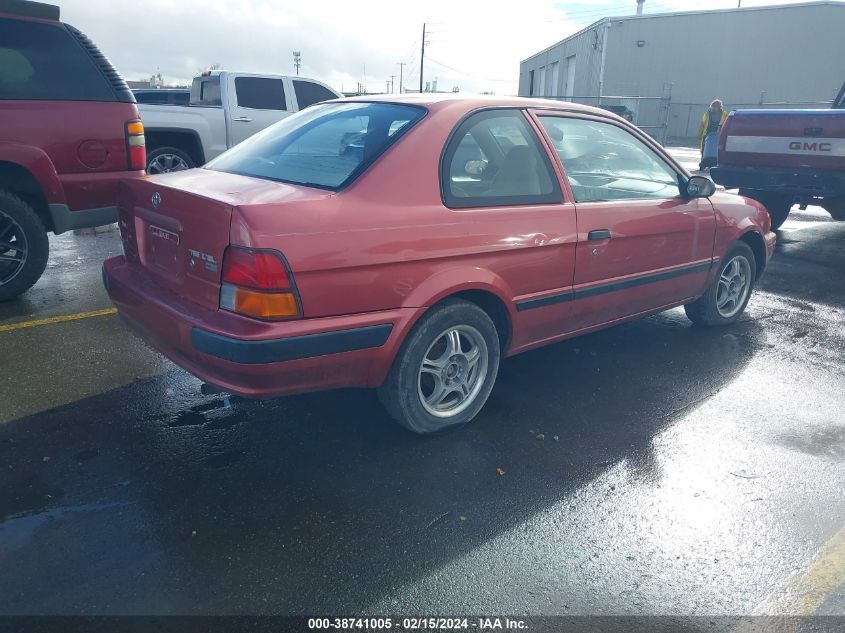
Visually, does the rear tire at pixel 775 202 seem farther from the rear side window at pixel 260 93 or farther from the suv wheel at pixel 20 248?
the suv wheel at pixel 20 248

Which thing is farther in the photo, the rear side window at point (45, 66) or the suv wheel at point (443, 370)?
the rear side window at point (45, 66)

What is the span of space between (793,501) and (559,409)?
123 centimetres

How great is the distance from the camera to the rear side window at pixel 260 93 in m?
10.6

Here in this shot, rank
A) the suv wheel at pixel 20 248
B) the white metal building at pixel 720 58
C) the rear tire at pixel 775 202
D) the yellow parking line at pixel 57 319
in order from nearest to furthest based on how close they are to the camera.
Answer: the yellow parking line at pixel 57 319 → the suv wheel at pixel 20 248 → the rear tire at pixel 775 202 → the white metal building at pixel 720 58

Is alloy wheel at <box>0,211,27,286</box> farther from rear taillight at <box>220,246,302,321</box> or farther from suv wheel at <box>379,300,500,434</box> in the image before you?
suv wheel at <box>379,300,500,434</box>

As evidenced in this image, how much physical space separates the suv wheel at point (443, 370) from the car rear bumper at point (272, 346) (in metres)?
0.12

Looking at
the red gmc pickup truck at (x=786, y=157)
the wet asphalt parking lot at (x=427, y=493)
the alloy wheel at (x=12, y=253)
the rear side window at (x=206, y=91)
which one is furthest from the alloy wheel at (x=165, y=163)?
the red gmc pickup truck at (x=786, y=157)

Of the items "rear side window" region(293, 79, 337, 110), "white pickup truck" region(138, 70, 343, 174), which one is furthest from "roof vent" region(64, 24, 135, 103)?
"rear side window" region(293, 79, 337, 110)

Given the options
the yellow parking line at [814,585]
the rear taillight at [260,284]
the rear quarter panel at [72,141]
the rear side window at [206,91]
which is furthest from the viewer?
the rear side window at [206,91]

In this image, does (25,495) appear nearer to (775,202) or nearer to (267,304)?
(267,304)

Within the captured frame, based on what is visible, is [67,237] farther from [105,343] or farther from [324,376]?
[324,376]

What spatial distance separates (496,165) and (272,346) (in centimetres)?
155

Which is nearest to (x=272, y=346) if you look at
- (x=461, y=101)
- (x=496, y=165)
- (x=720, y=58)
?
(x=496, y=165)

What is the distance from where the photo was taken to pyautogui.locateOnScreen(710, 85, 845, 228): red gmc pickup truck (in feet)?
25.3
